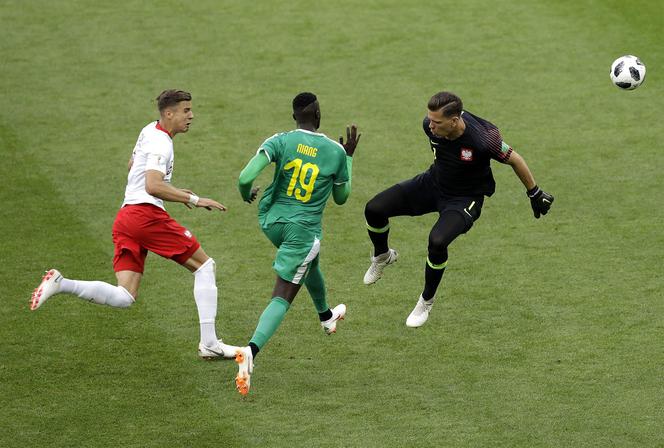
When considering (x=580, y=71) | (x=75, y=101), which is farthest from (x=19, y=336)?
(x=580, y=71)

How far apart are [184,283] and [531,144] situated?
229 inches

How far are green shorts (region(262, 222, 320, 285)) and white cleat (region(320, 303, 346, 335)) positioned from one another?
1003 millimetres

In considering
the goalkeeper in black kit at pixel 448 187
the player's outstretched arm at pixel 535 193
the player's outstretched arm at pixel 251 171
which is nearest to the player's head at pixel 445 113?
the goalkeeper in black kit at pixel 448 187

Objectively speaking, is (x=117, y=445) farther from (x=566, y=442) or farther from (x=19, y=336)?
(x=566, y=442)

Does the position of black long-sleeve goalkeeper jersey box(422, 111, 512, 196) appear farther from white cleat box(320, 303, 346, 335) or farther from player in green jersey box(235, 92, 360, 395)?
white cleat box(320, 303, 346, 335)

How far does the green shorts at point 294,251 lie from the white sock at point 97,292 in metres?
1.38

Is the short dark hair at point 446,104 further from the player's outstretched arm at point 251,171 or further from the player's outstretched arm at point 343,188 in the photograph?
the player's outstretched arm at point 251,171

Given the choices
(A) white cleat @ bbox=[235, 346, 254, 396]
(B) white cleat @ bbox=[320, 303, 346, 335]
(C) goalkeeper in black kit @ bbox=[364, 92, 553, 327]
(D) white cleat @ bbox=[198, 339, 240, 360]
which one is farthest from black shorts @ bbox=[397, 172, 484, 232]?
(A) white cleat @ bbox=[235, 346, 254, 396]

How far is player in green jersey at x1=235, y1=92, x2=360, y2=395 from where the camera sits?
34.0 ft

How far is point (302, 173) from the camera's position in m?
10.4

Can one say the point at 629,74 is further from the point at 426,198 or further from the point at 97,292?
the point at 97,292

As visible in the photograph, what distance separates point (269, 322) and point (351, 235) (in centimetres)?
415

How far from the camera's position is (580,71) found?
1875 cm

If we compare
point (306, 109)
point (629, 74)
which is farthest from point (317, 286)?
point (629, 74)
